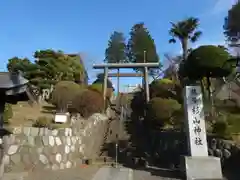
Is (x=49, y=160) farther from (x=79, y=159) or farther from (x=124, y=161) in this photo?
(x=124, y=161)

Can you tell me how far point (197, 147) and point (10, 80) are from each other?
22.4ft

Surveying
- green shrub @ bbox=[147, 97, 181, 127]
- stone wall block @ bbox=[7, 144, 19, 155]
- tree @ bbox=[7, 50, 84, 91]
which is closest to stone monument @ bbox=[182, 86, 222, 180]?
green shrub @ bbox=[147, 97, 181, 127]

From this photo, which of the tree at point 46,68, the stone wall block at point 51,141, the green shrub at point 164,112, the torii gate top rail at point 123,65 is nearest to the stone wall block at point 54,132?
the stone wall block at point 51,141

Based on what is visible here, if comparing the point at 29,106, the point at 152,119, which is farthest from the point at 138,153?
the point at 29,106

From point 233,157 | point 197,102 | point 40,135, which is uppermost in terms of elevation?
point 197,102

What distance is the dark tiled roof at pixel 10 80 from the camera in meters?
4.80

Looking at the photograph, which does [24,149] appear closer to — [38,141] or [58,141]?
[38,141]

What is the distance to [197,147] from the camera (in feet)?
28.5

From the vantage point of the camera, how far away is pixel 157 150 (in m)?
13.0

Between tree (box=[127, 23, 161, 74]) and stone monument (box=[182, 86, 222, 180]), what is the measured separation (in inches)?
1107

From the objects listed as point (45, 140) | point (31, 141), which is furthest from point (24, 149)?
point (45, 140)

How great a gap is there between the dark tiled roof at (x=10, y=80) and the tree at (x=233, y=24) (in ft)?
89.4

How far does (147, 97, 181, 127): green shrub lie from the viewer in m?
14.0

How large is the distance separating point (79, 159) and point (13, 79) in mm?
7475
